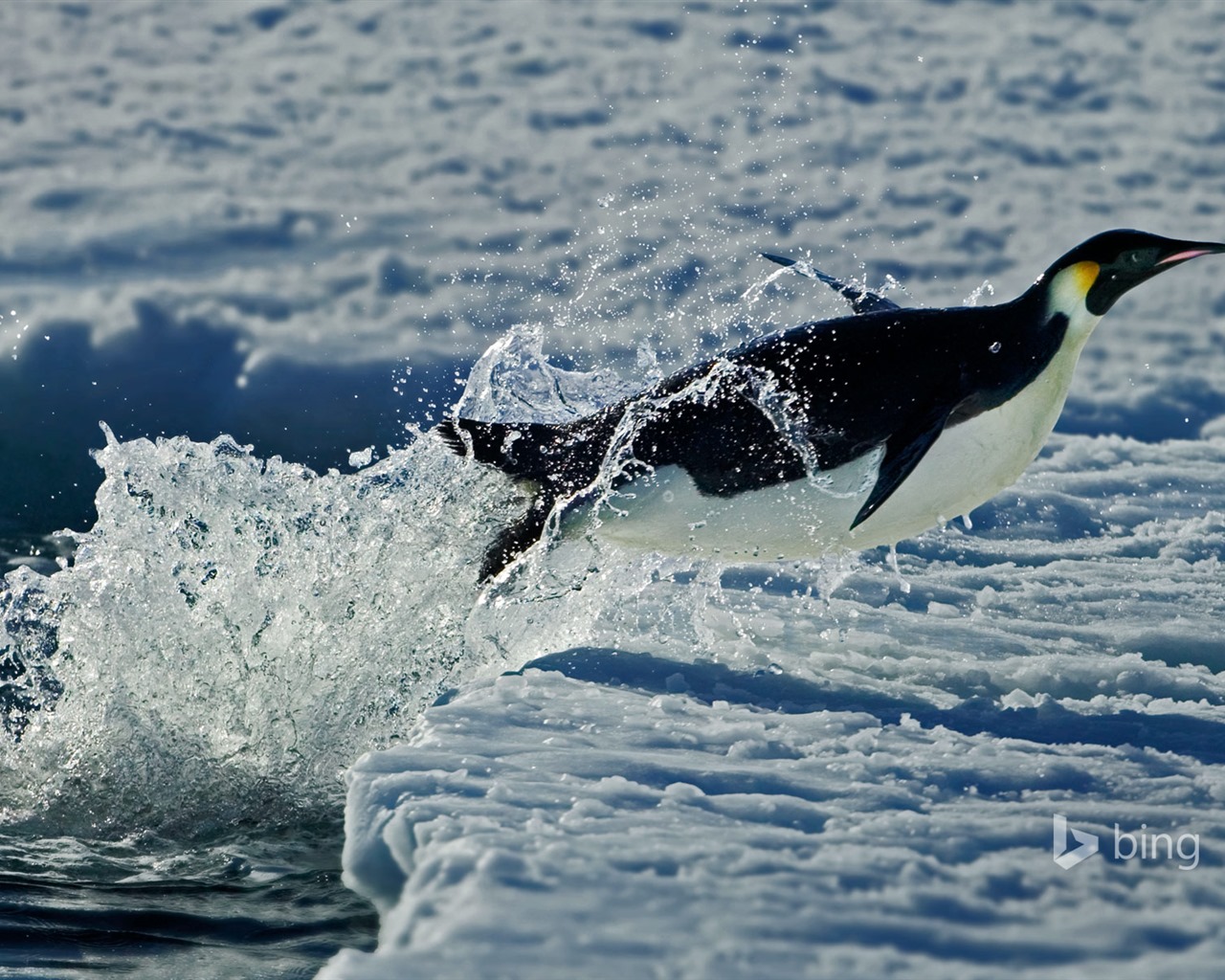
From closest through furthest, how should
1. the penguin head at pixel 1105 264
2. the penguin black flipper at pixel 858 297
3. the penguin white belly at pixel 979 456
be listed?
the penguin white belly at pixel 979 456, the penguin head at pixel 1105 264, the penguin black flipper at pixel 858 297

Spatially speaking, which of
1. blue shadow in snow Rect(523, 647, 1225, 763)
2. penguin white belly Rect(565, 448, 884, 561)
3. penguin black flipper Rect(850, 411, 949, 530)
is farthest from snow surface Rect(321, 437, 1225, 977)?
penguin black flipper Rect(850, 411, 949, 530)

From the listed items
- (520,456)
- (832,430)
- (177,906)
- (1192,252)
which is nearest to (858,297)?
(832,430)

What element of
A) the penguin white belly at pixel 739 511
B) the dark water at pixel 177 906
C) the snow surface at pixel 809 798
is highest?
the penguin white belly at pixel 739 511

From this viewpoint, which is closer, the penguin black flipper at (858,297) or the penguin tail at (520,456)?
the penguin tail at (520,456)

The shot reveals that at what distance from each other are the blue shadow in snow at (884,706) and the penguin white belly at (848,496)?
0.41 metres

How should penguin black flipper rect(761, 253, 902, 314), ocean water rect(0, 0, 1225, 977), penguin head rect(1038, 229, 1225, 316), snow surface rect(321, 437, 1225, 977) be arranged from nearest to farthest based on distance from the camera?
snow surface rect(321, 437, 1225, 977), ocean water rect(0, 0, 1225, 977), penguin head rect(1038, 229, 1225, 316), penguin black flipper rect(761, 253, 902, 314)

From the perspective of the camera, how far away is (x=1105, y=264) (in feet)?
12.3

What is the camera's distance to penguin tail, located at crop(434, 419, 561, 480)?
380 cm

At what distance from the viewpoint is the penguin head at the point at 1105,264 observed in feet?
12.3

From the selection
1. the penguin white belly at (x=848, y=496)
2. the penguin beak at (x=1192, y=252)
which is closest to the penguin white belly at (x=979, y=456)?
the penguin white belly at (x=848, y=496)

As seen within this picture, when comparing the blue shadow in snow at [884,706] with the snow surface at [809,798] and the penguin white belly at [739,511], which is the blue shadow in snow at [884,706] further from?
the penguin white belly at [739,511]

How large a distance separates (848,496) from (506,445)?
34.5 inches

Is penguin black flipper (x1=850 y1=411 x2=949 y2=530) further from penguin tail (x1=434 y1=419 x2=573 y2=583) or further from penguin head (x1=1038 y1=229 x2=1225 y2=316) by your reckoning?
penguin tail (x1=434 y1=419 x2=573 y2=583)

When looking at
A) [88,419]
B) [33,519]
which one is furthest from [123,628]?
[88,419]
